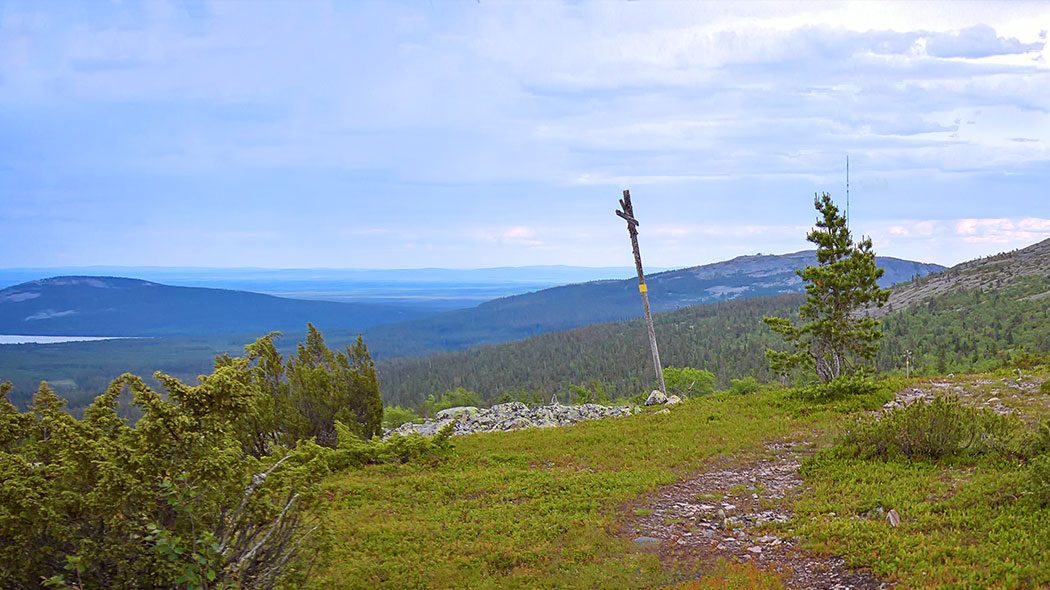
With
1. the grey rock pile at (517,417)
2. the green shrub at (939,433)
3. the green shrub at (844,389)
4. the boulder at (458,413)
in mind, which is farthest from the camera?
the boulder at (458,413)

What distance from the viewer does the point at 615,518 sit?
976 centimetres

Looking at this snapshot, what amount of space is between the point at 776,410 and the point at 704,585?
34.4ft

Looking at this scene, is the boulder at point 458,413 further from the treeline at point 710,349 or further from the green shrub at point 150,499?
the green shrub at point 150,499

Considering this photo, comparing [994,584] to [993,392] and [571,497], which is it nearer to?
[571,497]

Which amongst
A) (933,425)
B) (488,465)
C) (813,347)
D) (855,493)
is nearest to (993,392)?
(813,347)

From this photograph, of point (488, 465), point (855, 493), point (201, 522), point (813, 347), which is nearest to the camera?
point (201, 522)

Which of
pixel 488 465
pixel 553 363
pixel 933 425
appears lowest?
Result: pixel 553 363

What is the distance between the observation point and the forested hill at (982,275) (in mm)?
61594

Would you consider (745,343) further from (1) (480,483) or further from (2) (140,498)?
(2) (140,498)

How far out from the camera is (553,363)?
103m

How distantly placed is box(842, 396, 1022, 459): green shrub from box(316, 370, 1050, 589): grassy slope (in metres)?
0.50

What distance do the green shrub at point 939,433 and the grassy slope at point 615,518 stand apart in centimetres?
50

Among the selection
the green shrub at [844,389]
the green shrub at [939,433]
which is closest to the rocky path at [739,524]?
the green shrub at [939,433]

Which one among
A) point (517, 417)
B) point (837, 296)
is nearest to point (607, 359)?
point (517, 417)
